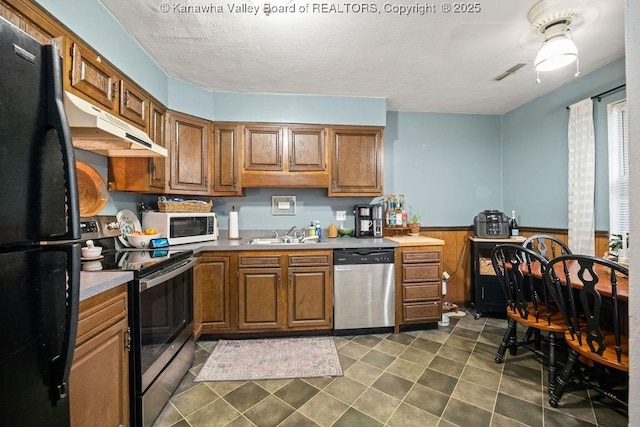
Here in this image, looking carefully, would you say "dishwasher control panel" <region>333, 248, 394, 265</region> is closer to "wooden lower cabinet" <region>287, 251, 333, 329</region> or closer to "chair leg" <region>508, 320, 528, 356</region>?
"wooden lower cabinet" <region>287, 251, 333, 329</region>

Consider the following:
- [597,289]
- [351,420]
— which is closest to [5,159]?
[351,420]

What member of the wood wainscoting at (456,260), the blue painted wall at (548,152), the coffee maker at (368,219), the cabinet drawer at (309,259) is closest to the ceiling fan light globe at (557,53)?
the blue painted wall at (548,152)

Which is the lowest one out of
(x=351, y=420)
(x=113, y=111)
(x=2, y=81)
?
(x=351, y=420)

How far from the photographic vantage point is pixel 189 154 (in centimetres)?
266

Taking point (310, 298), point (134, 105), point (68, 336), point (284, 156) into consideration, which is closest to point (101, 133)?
point (134, 105)

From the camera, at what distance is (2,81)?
0.56 m

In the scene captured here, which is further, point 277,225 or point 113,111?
point 277,225

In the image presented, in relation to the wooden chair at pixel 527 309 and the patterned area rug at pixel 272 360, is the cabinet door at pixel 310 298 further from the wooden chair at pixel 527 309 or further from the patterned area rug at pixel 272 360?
the wooden chair at pixel 527 309

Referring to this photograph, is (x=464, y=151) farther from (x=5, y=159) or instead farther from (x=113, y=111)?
(x=5, y=159)

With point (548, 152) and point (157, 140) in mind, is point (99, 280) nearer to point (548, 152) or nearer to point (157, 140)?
point (157, 140)

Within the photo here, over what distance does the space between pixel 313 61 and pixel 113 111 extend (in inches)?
61.9

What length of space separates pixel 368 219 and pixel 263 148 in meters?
1.44

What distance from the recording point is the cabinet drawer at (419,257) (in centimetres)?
271

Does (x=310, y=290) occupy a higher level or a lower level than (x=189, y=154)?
lower
